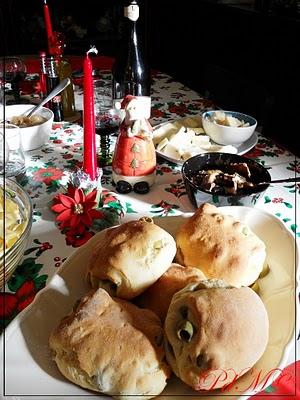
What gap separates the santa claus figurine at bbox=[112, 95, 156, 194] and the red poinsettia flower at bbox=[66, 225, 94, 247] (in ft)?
0.50

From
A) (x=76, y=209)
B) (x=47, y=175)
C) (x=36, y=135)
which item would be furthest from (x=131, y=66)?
(x=76, y=209)

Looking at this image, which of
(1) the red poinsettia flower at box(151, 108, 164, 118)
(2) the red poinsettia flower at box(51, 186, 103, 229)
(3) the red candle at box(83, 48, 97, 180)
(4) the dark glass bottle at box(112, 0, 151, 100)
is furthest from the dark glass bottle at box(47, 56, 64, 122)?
(2) the red poinsettia flower at box(51, 186, 103, 229)

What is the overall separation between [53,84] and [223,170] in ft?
1.99

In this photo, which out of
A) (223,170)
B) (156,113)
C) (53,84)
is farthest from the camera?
(156,113)

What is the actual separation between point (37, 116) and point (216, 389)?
0.89 m

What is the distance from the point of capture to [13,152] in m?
0.98

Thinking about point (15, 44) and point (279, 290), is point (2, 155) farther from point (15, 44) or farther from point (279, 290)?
point (15, 44)

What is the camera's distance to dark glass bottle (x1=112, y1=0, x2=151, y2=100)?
4.06ft

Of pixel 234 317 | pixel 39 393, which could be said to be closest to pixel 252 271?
pixel 234 317

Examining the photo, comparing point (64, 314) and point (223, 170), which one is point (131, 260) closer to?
point (64, 314)

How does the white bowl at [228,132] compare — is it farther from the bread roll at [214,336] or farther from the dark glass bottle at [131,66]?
the bread roll at [214,336]

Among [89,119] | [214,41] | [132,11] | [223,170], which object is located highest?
[132,11]

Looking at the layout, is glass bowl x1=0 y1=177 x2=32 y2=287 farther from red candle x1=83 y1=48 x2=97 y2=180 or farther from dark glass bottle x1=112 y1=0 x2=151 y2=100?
dark glass bottle x1=112 y1=0 x2=151 y2=100

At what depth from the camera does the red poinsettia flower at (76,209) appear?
765mm
